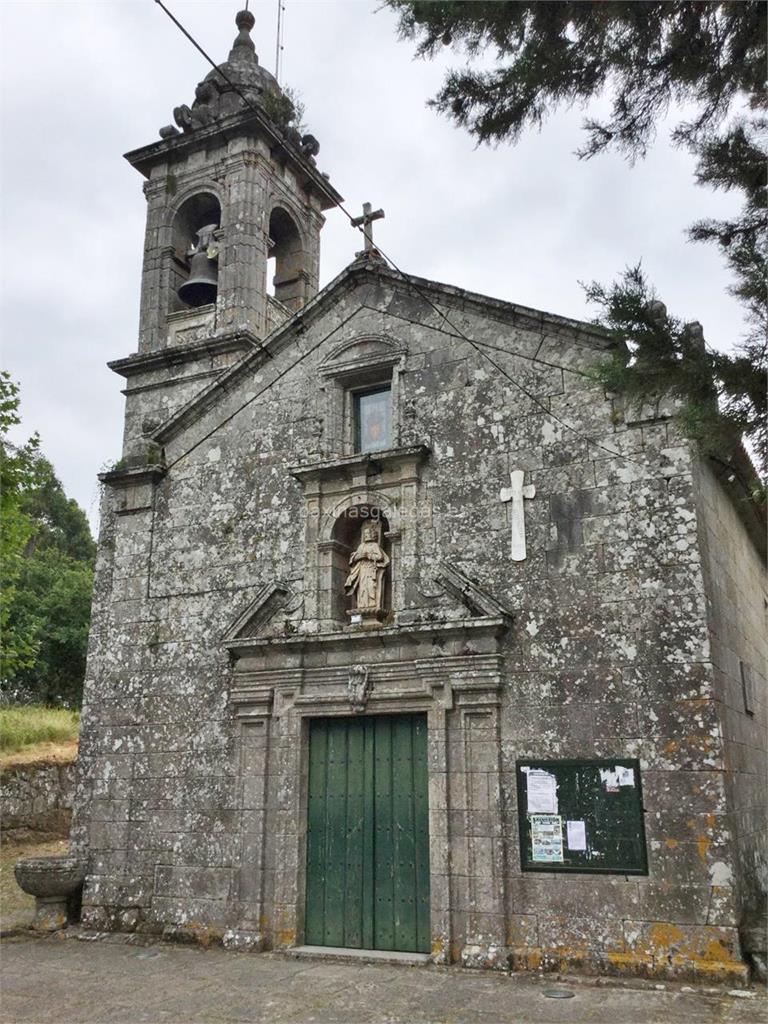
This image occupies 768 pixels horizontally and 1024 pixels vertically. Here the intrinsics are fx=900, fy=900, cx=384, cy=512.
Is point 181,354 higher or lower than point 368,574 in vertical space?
higher

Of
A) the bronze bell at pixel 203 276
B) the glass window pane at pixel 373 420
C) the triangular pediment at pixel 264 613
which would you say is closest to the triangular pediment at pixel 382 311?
the glass window pane at pixel 373 420

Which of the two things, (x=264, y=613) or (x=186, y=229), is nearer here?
(x=264, y=613)

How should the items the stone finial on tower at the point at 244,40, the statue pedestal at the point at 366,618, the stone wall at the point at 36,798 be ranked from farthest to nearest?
the stone finial on tower at the point at 244,40 → the stone wall at the point at 36,798 → the statue pedestal at the point at 366,618

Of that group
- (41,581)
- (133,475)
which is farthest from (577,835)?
(41,581)

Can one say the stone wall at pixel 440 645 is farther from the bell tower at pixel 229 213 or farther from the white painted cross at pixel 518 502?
the bell tower at pixel 229 213

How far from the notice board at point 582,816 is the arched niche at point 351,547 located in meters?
2.24

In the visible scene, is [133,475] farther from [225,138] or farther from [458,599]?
[225,138]

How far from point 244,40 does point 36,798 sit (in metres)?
12.8

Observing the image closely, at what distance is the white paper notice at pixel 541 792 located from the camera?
762cm

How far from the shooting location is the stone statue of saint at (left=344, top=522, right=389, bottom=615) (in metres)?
8.86

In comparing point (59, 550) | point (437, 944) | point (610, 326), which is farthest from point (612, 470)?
point (59, 550)

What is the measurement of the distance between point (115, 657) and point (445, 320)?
516 cm

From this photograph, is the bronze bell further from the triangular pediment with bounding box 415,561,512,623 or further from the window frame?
the triangular pediment with bounding box 415,561,512,623

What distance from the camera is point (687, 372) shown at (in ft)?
14.3
